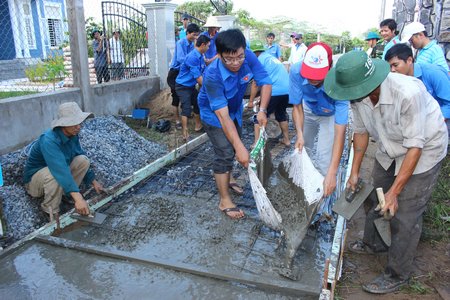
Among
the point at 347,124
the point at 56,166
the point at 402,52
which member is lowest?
the point at 56,166

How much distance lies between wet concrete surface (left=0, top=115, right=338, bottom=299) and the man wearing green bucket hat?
60 centimetres

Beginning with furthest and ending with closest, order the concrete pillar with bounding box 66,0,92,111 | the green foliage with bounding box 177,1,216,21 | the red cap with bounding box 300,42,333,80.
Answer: the green foliage with bounding box 177,1,216,21 < the concrete pillar with bounding box 66,0,92,111 < the red cap with bounding box 300,42,333,80

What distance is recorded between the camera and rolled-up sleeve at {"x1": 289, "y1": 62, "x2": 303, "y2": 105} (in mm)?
3600

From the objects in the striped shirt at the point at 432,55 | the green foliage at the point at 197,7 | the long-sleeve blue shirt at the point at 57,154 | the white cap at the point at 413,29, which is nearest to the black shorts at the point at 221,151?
the long-sleeve blue shirt at the point at 57,154

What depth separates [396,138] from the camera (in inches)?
99.0

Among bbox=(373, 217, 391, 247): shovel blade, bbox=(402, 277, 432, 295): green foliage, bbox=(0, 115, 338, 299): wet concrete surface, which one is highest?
bbox=(373, 217, 391, 247): shovel blade

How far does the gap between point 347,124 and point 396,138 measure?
2.41 ft

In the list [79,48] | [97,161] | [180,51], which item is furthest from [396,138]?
[180,51]

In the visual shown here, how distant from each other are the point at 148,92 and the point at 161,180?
13.6 feet

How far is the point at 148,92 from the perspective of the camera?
8.19 m

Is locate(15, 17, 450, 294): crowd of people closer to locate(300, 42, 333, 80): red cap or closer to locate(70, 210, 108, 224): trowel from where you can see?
locate(300, 42, 333, 80): red cap

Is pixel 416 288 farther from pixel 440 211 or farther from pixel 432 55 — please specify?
pixel 432 55

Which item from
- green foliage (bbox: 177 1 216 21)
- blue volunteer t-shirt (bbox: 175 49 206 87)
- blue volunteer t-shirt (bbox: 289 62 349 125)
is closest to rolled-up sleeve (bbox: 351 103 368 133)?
blue volunteer t-shirt (bbox: 289 62 349 125)

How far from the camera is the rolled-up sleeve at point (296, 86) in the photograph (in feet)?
11.8
